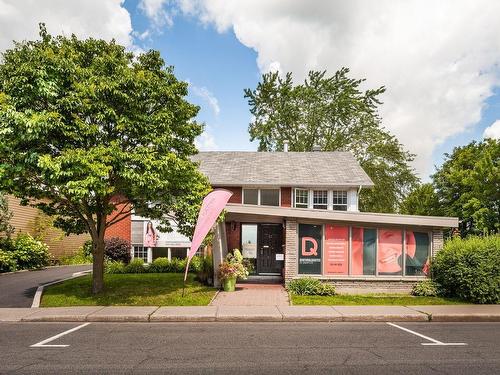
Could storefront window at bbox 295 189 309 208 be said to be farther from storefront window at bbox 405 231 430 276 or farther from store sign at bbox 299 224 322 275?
storefront window at bbox 405 231 430 276

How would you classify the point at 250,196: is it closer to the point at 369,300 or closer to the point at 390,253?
the point at 390,253

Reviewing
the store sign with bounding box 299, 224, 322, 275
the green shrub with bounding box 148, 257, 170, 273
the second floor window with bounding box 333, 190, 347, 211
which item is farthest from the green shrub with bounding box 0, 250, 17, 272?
the second floor window with bounding box 333, 190, 347, 211

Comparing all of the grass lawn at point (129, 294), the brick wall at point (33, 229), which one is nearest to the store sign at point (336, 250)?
the grass lawn at point (129, 294)

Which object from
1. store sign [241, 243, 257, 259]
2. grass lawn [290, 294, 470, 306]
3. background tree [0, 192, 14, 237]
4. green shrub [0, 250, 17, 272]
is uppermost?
background tree [0, 192, 14, 237]

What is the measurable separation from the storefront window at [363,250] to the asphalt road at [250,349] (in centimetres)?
498

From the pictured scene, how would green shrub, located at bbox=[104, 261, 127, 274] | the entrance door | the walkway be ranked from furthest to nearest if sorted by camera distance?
green shrub, located at bbox=[104, 261, 127, 274]
the entrance door
the walkway

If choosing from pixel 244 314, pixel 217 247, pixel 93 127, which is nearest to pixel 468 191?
pixel 217 247

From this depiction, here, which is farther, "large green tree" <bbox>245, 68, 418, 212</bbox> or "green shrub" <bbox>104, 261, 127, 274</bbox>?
"large green tree" <bbox>245, 68, 418, 212</bbox>

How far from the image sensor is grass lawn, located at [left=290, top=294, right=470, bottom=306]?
43.9 feet

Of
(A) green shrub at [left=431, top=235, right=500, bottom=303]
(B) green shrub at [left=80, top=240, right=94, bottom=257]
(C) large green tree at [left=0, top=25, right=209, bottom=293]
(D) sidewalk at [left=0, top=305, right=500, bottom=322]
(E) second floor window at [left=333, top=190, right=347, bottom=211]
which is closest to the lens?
(D) sidewalk at [left=0, top=305, right=500, bottom=322]

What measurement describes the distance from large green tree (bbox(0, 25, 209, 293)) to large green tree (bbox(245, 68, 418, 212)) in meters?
27.4

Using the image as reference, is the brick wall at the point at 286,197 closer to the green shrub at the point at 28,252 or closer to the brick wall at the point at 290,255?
the brick wall at the point at 290,255

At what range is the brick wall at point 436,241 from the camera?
15836 mm

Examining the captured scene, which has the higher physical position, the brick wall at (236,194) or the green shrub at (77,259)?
the brick wall at (236,194)
